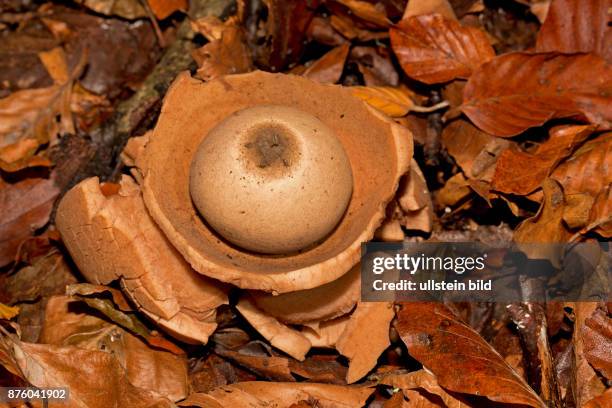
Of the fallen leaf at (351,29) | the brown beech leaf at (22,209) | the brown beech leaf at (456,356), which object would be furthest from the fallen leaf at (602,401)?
the brown beech leaf at (22,209)

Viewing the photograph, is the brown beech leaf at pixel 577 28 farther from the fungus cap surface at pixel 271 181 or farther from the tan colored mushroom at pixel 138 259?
the tan colored mushroom at pixel 138 259

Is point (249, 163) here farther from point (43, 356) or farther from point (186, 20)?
point (186, 20)

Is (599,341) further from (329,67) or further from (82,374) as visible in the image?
(82,374)

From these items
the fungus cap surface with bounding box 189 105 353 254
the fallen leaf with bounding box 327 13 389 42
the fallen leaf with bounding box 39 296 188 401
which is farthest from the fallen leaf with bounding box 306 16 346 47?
the fallen leaf with bounding box 39 296 188 401

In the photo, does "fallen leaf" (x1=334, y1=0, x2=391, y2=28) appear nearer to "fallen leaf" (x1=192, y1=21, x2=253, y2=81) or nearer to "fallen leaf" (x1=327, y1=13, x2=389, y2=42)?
"fallen leaf" (x1=327, y1=13, x2=389, y2=42)

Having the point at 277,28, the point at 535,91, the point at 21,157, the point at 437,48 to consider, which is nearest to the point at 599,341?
the point at 535,91

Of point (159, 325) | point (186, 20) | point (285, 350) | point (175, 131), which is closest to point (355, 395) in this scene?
point (285, 350)
